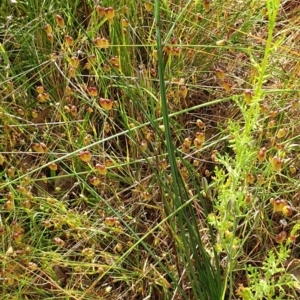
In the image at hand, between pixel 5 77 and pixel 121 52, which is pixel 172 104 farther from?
pixel 5 77

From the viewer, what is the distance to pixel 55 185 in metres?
1.32

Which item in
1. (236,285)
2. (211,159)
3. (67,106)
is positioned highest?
(67,106)

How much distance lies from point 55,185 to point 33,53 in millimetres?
359

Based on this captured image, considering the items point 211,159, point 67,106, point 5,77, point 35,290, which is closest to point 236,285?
point 211,159

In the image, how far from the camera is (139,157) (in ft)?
4.33

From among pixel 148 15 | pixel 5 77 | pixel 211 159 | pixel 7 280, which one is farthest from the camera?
pixel 148 15

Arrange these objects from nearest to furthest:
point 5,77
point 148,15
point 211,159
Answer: point 211,159 → point 5,77 → point 148,15

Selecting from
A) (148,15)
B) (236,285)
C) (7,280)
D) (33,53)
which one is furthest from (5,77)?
(236,285)

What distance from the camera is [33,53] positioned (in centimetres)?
147

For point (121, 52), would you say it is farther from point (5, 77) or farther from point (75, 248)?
point (75, 248)

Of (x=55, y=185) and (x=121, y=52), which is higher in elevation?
(x=121, y=52)

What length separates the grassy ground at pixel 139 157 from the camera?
108 centimetres

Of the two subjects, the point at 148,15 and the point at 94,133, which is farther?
the point at 148,15

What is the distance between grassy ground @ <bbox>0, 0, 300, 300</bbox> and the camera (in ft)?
3.55
